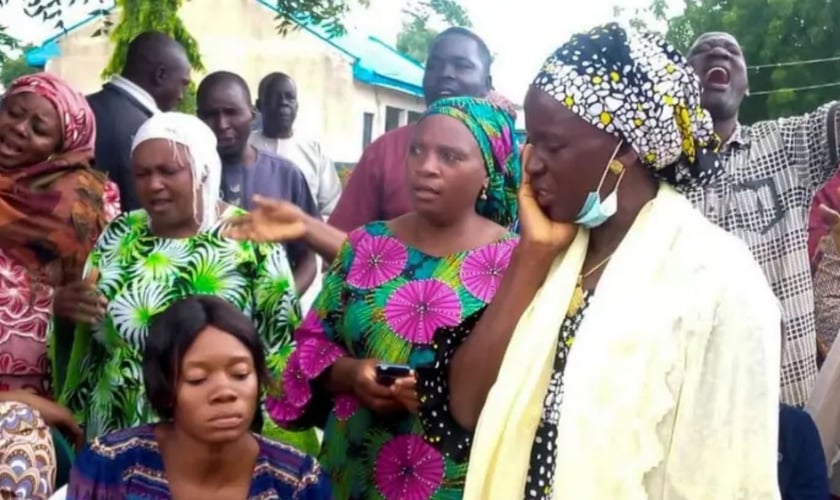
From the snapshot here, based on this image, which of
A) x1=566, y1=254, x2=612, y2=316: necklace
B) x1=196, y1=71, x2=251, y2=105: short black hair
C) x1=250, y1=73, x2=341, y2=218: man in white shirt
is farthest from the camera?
x1=250, y1=73, x2=341, y2=218: man in white shirt

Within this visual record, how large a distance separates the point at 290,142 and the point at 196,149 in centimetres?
355

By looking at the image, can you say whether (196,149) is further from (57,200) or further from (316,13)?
(316,13)

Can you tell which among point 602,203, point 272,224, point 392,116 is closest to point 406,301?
point 272,224

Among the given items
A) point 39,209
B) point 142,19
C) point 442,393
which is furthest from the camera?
point 142,19

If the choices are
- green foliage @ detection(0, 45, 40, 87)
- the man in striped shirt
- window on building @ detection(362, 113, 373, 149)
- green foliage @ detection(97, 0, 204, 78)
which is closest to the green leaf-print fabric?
green foliage @ detection(0, 45, 40, 87)

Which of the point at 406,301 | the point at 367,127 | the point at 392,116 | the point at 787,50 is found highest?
the point at 406,301

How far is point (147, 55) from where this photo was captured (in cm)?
602

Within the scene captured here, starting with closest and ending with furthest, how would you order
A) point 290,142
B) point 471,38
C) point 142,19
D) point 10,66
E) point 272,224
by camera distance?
point 272,224 → point 471,38 → point 290,142 → point 142,19 → point 10,66

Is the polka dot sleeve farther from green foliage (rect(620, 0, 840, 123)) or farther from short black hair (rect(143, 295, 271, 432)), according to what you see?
green foliage (rect(620, 0, 840, 123))

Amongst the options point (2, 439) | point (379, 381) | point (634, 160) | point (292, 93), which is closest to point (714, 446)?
point (634, 160)

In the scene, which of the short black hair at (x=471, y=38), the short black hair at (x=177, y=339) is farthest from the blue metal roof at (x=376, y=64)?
the short black hair at (x=177, y=339)

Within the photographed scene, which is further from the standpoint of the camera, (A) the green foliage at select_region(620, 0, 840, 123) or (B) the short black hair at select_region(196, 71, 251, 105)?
(A) the green foliage at select_region(620, 0, 840, 123)

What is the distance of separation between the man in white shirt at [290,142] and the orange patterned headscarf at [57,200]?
283cm

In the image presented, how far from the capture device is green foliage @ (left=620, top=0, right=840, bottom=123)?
2703cm
